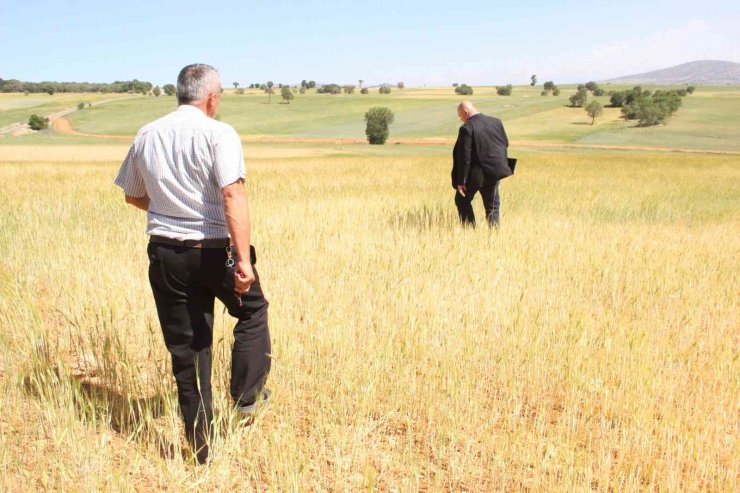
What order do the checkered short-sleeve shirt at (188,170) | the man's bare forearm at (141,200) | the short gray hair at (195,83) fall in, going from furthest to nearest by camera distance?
1. the man's bare forearm at (141,200)
2. the short gray hair at (195,83)
3. the checkered short-sleeve shirt at (188,170)

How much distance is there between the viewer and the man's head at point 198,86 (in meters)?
3.03

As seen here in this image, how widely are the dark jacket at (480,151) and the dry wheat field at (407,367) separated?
823 mm

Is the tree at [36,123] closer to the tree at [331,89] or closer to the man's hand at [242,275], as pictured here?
the tree at [331,89]

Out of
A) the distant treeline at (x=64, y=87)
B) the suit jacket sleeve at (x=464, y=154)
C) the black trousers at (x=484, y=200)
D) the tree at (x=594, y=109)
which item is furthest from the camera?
the distant treeline at (x=64, y=87)

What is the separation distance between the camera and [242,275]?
2945mm

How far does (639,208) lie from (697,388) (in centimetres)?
914

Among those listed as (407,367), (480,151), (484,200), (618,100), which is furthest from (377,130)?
(407,367)

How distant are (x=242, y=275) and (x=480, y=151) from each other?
5.69 m

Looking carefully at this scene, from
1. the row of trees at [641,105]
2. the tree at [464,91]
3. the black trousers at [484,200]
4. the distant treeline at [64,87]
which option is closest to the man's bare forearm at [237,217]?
the black trousers at [484,200]

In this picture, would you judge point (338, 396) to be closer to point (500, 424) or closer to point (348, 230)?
point (500, 424)

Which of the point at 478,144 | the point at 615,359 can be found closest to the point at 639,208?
the point at 478,144

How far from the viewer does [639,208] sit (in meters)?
12.1

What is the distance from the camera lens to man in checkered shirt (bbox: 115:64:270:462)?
290cm

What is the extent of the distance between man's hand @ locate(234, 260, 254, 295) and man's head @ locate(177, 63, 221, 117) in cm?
86
